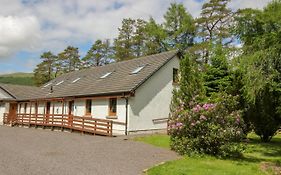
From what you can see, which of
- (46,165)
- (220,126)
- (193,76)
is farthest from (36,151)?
(193,76)

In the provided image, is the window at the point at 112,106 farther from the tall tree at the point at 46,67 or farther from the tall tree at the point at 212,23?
the tall tree at the point at 46,67

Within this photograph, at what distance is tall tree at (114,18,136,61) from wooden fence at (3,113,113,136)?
18855 mm

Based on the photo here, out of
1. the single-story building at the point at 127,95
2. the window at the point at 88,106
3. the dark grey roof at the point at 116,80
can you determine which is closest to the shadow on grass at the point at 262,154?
the single-story building at the point at 127,95

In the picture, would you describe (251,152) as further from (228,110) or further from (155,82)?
(155,82)

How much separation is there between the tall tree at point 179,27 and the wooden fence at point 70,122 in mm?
19358

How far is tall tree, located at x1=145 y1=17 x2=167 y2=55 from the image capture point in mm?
40175

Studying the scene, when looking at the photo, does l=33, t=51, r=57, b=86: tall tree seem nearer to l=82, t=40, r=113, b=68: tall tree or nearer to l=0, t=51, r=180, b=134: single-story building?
l=82, t=40, r=113, b=68: tall tree

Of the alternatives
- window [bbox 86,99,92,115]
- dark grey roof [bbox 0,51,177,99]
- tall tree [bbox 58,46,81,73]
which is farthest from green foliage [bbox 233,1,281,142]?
tall tree [bbox 58,46,81,73]

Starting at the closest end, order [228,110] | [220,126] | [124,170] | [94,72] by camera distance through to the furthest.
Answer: [124,170]
[220,126]
[228,110]
[94,72]

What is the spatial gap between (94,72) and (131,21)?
19.0m

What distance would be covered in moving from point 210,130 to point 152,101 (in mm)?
10080

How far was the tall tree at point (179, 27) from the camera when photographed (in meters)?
38.6

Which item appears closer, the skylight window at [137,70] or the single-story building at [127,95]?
the single-story building at [127,95]

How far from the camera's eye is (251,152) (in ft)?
49.4
